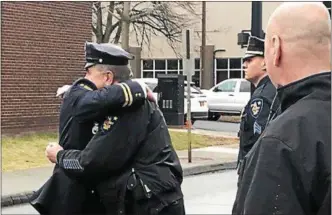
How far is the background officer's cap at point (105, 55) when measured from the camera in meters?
4.08

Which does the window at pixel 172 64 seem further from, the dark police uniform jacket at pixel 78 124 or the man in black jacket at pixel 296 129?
the man in black jacket at pixel 296 129

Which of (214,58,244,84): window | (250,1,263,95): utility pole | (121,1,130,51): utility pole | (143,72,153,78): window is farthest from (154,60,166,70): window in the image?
(250,1,263,95): utility pole

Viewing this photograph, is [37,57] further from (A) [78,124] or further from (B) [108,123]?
(B) [108,123]

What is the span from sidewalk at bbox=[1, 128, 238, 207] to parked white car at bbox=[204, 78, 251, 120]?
10095 mm

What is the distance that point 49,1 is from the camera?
62.6 feet

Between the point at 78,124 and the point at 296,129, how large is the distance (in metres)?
1.95

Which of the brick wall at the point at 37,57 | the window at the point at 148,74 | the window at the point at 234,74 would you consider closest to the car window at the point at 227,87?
the brick wall at the point at 37,57

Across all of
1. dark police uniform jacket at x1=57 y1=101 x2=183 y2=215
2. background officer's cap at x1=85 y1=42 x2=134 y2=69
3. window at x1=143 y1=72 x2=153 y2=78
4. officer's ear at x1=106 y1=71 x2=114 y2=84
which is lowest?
window at x1=143 y1=72 x2=153 y2=78

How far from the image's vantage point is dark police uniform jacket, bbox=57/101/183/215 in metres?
3.84

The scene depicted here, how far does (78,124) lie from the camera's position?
13.0ft

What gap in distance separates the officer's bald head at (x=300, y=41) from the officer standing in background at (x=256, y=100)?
3183 mm

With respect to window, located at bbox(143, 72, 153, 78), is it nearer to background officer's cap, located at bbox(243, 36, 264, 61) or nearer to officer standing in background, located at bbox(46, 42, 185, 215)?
background officer's cap, located at bbox(243, 36, 264, 61)

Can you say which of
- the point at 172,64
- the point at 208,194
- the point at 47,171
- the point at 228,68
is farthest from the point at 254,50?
the point at 172,64

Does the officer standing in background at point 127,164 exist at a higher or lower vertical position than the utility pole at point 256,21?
lower
